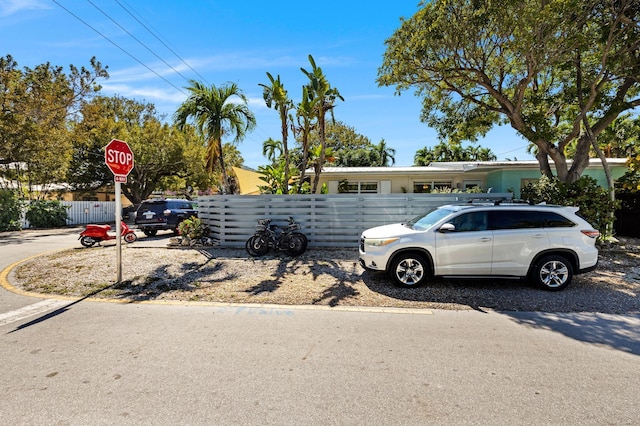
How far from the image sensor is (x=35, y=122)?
17.8 meters

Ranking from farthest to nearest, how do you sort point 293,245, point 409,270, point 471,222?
1. point 293,245
2. point 471,222
3. point 409,270

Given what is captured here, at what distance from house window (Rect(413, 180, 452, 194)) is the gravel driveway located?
9.98 metres

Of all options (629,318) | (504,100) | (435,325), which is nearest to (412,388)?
(435,325)

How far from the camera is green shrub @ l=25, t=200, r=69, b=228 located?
63.2 feet

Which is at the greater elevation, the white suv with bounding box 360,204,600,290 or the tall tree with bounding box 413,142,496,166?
the tall tree with bounding box 413,142,496,166

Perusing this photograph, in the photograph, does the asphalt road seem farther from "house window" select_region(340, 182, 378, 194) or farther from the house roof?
the house roof

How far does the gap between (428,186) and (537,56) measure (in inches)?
371

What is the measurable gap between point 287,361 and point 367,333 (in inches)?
50.8

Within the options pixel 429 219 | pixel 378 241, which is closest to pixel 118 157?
pixel 378 241

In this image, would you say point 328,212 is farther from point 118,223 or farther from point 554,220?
point 554,220

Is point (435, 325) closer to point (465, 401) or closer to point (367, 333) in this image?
point (367, 333)

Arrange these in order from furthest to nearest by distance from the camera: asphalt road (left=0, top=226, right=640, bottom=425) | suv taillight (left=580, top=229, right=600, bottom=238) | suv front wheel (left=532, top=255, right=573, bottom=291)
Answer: suv taillight (left=580, top=229, right=600, bottom=238) → suv front wheel (left=532, top=255, right=573, bottom=291) → asphalt road (left=0, top=226, right=640, bottom=425)

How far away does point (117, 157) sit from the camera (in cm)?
670

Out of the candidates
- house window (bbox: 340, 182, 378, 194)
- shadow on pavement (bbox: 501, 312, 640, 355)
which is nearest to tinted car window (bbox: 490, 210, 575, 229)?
shadow on pavement (bbox: 501, 312, 640, 355)
